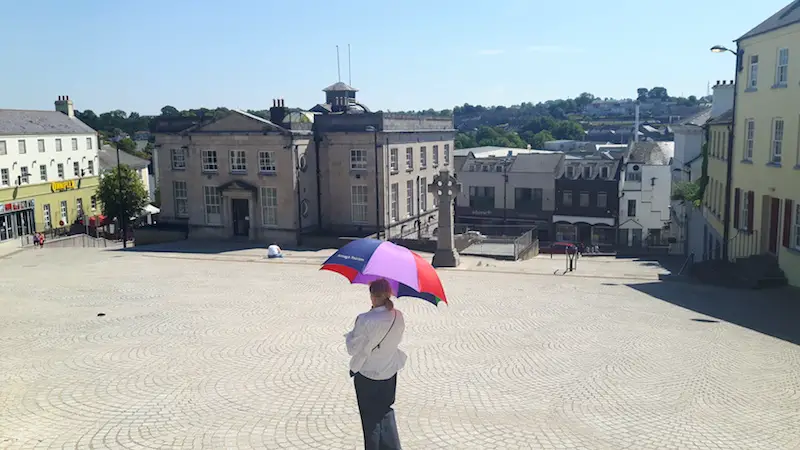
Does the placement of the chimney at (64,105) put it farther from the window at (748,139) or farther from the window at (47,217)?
the window at (748,139)

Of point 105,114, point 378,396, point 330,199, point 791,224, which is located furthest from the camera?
point 105,114

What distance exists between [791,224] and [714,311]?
625cm

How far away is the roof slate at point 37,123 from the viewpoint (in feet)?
163

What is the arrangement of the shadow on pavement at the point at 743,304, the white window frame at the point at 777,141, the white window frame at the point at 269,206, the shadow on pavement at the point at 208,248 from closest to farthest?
the shadow on pavement at the point at 743,304 → the white window frame at the point at 777,141 → the shadow on pavement at the point at 208,248 → the white window frame at the point at 269,206

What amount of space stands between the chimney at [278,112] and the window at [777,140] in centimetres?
2355

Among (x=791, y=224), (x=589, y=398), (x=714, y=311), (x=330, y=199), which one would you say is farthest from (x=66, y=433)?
(x=330, y=199)

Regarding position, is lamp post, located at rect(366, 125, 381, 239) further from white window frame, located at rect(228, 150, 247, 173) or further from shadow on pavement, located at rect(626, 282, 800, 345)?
shadow on pavement, located at rect(626, 282, 800, 345)

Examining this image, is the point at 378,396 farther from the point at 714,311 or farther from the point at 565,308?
the point at 714,311

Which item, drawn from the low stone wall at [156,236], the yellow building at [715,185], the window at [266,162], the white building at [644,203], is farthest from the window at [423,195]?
the white building at [644,203]

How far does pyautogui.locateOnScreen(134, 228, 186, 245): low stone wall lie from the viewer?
128 feet

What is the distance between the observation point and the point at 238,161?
36906mm

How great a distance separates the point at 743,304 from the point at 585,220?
3980 cm

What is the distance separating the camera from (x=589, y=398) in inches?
396

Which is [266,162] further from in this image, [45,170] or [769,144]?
[45,170]
